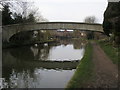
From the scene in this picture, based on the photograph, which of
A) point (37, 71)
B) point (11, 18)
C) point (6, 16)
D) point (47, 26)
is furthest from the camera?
point (11, 18)

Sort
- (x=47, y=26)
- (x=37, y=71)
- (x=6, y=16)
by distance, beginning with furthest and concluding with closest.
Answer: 1. (x=47, y=26)
2. (x=6, y=16)
3. (x=37, y=71)

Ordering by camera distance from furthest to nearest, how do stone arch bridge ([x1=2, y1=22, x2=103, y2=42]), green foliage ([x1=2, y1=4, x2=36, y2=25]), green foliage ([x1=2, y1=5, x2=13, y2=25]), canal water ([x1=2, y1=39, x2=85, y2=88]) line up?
stone arch bridge ([x1=2, y1=22, x2=103, y2=42])
green foliage ([x1=2, y1=4, x2=36, y2=25])
green foliage ([x1=2, y1=5, x2=13, y2=25])
canal water ([x1=2, y1=39, x2=85, y2=88])

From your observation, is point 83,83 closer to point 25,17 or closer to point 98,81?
point 98,81

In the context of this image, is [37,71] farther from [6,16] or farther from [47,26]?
[47,26]

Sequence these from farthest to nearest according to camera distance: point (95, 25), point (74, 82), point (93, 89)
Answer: point (95, 25) < point (74, 82) < point (93, 89)

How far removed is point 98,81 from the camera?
29.3ft

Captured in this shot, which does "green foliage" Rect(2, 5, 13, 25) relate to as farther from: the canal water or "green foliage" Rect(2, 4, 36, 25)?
the canal water

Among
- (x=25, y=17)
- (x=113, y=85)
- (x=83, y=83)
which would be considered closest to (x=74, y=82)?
(x=83, y=83)

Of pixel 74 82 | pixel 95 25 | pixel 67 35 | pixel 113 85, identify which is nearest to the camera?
pixel 113 85

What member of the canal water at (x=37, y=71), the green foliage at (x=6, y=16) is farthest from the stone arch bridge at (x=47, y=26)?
the canal water at (x=37, y=71)

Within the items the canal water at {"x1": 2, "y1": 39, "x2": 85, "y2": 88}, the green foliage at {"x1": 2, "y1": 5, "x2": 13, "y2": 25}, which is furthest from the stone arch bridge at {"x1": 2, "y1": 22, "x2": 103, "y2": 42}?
the canal water at {"x1": 2, "y1": 39, "x2": 85, "y2": 88}

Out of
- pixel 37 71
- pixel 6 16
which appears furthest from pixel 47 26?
pixel 37 71

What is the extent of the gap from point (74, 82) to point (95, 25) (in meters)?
37.5

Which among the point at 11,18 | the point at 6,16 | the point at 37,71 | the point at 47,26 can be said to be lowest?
the point at 37,71
